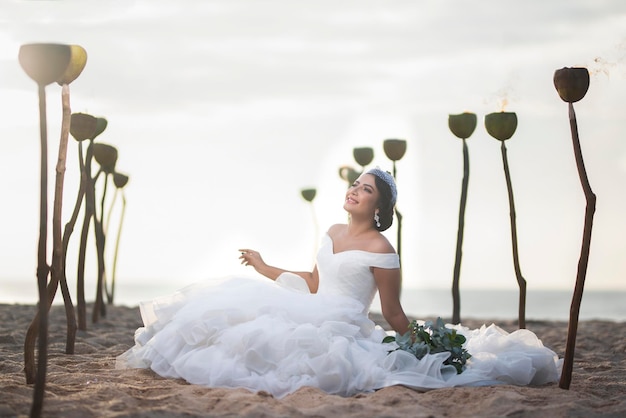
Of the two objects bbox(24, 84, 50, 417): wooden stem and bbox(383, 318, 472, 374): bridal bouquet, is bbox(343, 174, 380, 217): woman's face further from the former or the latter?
bbox(24, 84, 50, 417): wooden stem

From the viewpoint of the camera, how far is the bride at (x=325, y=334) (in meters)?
4.49

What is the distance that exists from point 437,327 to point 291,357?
2.97 feet

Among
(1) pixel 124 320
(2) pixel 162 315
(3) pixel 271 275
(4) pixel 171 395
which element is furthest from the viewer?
(1) pixel 124 320

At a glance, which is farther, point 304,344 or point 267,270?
point 267,270

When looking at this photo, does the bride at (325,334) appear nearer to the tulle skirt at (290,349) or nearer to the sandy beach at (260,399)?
the tulle skirt at (290,349)

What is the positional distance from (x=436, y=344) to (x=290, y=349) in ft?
2.80

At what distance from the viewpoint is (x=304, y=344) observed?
14.9 ft

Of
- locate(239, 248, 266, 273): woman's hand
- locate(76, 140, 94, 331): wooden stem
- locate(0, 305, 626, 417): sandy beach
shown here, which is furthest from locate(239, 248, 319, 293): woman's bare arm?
locate(76, 140, 94, 331): wooden stem

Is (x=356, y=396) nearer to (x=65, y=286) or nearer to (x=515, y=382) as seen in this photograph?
(x=515, y=382)

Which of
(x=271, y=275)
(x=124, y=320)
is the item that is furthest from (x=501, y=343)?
(x=124, y=320)

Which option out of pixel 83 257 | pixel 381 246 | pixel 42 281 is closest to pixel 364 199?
pixel 381 246

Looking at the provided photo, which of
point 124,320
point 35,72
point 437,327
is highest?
point 35,72

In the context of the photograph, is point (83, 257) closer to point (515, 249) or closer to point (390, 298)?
point (390, 298)

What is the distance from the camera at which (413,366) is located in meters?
4.62
